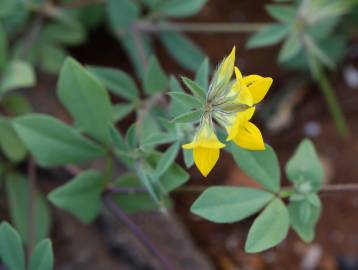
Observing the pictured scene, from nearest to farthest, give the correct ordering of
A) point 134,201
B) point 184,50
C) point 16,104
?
point 134,201, point 16,104, point 184,50

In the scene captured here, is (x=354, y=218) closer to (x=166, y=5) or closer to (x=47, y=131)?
(x=166, y=5)

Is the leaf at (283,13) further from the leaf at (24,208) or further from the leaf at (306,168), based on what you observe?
the leaf at (24,208)

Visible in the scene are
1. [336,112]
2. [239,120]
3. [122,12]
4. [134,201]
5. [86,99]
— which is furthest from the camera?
[336,112]

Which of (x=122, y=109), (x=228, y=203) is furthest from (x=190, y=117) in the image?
(x=122, y=109)

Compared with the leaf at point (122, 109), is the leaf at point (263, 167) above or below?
below

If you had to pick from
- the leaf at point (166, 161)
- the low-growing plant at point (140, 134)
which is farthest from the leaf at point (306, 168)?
the leaf at point (166, 161)

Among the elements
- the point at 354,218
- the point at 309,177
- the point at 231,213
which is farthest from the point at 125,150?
the point at 354,218

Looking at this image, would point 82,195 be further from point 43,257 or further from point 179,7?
point 179,7
